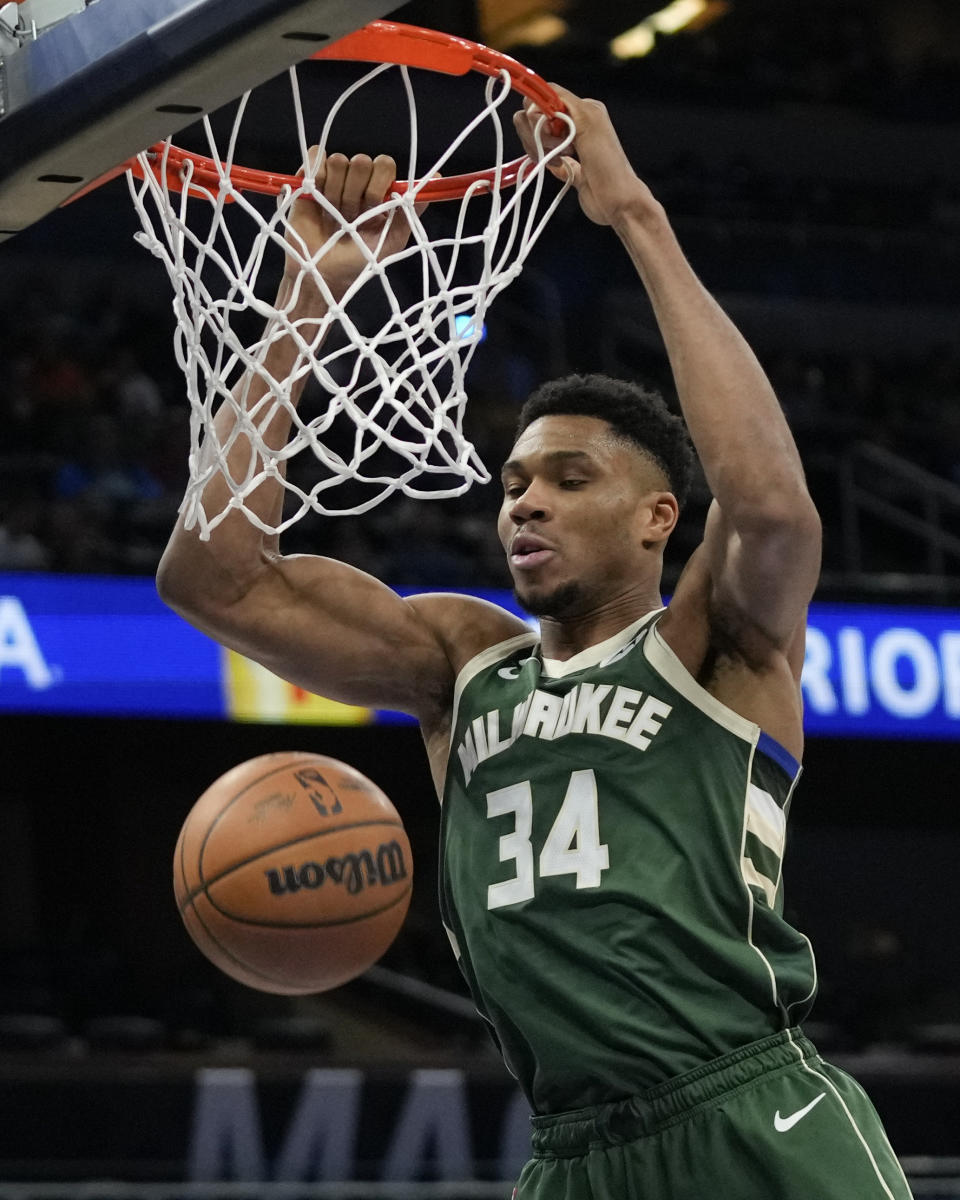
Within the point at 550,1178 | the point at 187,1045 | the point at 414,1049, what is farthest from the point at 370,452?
the point at 414,1049

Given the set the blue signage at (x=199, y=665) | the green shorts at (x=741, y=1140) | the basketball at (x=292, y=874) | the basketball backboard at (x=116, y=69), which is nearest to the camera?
the basketball backboard at (x=116, y=69)

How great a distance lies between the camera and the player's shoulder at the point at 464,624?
10.2 feet

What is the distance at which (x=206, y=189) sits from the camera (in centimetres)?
311

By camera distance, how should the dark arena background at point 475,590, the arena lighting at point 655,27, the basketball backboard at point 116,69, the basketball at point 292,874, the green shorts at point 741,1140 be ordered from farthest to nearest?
the arena lighting at point 655,27, the dark arena background at point 475,590, the basketball at point 292,874, the green shorts at point 741,1140, the basketball backboard at point 116,69

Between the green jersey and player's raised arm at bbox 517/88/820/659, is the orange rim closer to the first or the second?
player's raised arm at bbox 517/88/820/659

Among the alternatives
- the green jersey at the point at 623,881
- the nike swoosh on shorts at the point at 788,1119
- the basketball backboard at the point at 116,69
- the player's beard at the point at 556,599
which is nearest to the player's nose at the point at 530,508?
the player's beard at the point at 556,599

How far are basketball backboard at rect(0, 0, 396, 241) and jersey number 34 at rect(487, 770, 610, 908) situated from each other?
1.05 metres

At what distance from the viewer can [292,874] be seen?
3.95 metres

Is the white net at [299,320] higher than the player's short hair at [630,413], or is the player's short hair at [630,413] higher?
the white net at [299,320]

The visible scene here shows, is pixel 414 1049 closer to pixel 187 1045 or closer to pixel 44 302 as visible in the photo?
pixel 187 1045

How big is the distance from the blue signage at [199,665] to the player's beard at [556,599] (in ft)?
17.7

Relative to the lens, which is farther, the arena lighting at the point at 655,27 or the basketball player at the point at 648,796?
the arena lighting at the point at 655,27

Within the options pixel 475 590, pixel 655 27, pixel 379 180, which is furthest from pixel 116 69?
pixel 655 27

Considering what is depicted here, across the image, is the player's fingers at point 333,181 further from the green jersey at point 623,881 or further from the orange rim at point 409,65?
the green jersey at point 623,881
